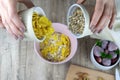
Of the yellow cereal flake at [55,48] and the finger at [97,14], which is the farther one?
the yellow cereal flake at [55,48]

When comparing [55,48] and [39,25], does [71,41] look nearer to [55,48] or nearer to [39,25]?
[55,48]

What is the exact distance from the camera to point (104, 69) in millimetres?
834

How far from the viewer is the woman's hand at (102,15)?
0.58 m

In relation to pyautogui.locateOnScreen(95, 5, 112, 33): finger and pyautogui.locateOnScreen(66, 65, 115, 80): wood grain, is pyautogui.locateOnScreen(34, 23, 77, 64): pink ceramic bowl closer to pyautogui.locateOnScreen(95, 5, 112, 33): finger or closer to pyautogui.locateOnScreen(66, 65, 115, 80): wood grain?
pyautogui.locateOnScreen(66, 65, 115, 80): wood grain

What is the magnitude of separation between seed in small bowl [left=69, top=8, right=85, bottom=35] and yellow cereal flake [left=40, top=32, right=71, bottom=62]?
0.61 ft

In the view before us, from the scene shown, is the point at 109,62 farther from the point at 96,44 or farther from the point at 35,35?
the point at 35,35

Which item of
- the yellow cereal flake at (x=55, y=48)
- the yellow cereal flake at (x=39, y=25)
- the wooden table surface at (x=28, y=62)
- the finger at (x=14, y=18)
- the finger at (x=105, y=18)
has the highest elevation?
the finger at (x=105, y=18)

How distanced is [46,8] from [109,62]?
28 cm

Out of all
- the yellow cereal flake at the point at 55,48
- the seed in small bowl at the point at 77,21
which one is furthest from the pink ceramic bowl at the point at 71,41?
the seed in small bowl at the point at 77,21

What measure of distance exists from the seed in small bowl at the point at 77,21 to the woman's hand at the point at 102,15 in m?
0.03

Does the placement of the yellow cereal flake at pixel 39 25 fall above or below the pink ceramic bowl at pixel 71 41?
above

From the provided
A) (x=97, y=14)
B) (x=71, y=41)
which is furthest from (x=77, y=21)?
(x=71, y=41)

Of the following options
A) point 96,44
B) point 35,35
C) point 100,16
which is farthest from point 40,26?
point 96,44

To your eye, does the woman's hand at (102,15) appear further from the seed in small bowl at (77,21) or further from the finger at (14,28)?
the finger at (14,28)
